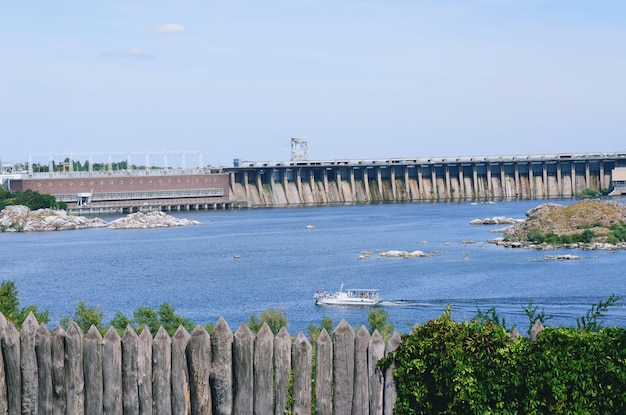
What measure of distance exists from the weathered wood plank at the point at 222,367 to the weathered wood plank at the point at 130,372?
743 millimetres

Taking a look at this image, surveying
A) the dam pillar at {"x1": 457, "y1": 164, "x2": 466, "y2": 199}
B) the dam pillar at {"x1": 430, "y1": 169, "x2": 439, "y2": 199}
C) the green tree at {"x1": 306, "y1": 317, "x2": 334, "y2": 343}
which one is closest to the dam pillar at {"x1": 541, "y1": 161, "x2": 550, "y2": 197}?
A: the dam pillar at {"x1": 457, "y1": 164, "x2": 466, "y2": 199}

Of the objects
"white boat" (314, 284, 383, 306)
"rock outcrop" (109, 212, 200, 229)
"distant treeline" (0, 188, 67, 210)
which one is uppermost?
"distant treeline" (0, 188, 67, 210)

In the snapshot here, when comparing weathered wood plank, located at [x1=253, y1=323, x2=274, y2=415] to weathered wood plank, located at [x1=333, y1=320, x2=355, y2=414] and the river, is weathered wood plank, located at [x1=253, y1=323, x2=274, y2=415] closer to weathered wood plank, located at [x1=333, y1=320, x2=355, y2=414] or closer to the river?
weathered wood plank, located at [x1=333, y1=320, x2=355, y2=414]

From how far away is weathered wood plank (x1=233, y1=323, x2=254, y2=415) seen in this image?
10031mm

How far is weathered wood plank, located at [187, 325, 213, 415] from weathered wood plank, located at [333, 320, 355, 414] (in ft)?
4.03

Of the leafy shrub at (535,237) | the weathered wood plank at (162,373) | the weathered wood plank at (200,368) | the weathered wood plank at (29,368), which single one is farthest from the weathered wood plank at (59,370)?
the leafy shrub at (535,237)

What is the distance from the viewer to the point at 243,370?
10.1 meters

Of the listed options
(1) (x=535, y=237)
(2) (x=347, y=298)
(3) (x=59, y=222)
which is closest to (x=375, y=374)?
(2) (x=347, y=298)

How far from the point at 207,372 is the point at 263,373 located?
551 mm

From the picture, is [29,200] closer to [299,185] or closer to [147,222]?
[147,222]

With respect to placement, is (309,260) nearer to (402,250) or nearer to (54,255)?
(402,250)

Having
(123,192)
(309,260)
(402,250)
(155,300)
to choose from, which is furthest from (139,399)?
(123,192)

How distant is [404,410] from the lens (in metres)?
9.89

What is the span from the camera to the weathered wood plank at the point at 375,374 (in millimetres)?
9953
